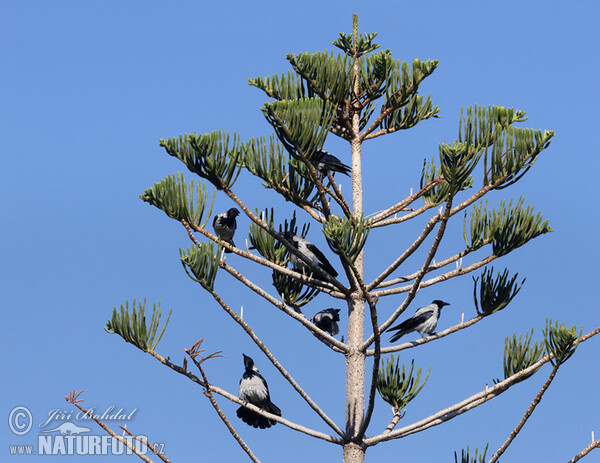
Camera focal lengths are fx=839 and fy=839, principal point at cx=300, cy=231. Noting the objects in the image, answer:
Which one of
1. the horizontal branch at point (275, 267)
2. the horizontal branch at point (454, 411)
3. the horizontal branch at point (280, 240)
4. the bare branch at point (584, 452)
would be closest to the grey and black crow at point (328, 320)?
the horizontal branch at point (275, 267)

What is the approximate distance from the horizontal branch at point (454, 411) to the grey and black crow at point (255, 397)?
146 cm

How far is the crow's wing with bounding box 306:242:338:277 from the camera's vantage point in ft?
28.5

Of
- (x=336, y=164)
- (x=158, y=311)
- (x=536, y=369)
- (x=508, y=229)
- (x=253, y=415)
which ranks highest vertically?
(x=336, y=164)

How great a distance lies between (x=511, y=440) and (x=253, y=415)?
2765 mm

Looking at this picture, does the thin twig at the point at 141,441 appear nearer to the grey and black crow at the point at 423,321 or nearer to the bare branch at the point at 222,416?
the bare branch at the point at 222,416

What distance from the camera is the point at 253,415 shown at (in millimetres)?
8898

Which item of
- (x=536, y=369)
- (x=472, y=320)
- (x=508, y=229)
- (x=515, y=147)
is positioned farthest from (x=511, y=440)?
(x=515, y=147)

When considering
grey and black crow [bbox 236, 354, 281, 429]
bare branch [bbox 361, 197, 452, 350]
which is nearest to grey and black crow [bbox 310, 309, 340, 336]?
grey and black crow [bbox 236, 354, 281, 429]

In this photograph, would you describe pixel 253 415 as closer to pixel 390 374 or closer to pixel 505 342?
pixel 390 374

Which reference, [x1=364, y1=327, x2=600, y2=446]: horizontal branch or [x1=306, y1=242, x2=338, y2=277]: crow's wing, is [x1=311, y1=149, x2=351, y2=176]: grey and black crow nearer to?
[x1=306, y1=242, x2=338, y2=277]: crow's wing

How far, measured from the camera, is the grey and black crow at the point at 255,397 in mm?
8875

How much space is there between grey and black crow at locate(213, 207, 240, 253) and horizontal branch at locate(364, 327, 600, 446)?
287 cm

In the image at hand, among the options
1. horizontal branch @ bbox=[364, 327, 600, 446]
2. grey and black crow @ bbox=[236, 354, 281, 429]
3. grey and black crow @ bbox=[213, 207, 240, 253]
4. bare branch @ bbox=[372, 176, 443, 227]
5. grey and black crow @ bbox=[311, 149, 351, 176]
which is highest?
grey and black crow @ bbox=[311, 149, 351, 176]

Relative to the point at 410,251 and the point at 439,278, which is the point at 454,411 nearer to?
the point at 439,278
